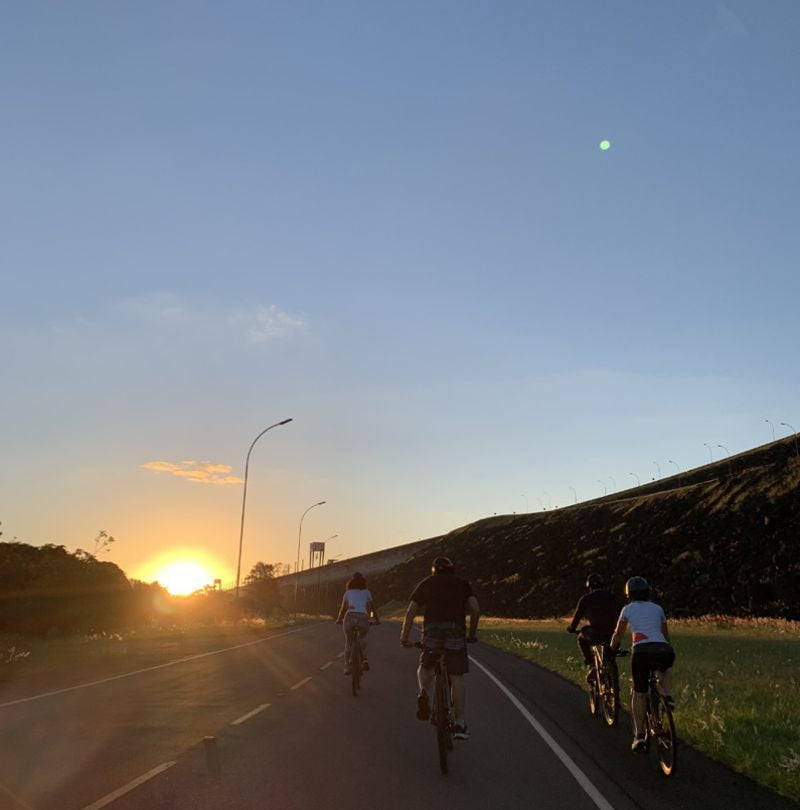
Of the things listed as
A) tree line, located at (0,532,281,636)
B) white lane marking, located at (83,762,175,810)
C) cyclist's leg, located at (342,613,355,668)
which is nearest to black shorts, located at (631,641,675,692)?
white lane marking, located at (83,762,175,810)

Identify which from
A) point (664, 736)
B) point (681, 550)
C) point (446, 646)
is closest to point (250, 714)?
point (446, 646)

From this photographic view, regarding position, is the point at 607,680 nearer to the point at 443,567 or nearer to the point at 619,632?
the point at 619,632

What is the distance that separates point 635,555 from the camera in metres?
81.0

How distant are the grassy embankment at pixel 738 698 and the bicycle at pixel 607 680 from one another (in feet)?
2.98

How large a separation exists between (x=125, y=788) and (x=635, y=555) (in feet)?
261

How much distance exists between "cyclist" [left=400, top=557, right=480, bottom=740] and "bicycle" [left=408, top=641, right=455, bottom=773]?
6 centimetres

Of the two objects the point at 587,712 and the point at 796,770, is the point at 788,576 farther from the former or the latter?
the point at 796,770

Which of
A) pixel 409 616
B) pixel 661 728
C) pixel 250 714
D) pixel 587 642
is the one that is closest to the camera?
pixel 661 728

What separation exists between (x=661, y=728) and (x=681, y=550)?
2869 inches

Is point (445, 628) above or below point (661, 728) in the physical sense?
above

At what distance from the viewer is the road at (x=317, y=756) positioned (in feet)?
22.2

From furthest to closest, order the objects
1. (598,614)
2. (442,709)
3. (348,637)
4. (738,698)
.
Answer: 1. (348,637)
2. (738,698)
3. (598,614)
4. (442,709)

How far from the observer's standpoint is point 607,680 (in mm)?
11195

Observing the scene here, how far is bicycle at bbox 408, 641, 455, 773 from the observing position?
314 inches
